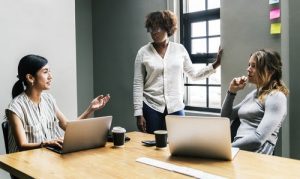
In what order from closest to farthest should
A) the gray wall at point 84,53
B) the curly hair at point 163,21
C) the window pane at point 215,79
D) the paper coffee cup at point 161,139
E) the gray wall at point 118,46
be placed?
the paper coffee cup at point 161,139
the curly hair at point 163,21
the window pane at point 215,79
the gray wall at point 118,46
the gray wall at point 84,53

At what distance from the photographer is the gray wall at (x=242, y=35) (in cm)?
255

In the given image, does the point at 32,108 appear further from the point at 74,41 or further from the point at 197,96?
the point at 197,96

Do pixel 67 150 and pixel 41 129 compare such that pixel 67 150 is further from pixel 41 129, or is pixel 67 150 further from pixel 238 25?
pixel 238 25

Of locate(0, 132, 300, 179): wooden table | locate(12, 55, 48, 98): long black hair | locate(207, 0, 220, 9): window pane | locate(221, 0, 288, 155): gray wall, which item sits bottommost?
locate(0, 132, 300, 179): wooden table

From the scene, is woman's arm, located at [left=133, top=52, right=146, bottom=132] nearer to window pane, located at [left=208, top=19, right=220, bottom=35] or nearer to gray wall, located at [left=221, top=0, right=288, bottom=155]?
gray wall, located at [left=221, top=0, right=288, bottom=155]

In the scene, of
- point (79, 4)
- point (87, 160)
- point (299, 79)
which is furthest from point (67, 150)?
point (79, 4)

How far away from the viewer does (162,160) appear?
1.52 meters

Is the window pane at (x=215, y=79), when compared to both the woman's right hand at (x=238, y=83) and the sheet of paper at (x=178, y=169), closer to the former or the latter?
the woman's right hand at (x=238, y=83)

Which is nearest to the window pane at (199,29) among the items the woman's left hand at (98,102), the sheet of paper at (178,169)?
the woman's left hand at (98,102)

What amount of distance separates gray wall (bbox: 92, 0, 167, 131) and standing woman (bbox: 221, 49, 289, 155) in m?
1.79

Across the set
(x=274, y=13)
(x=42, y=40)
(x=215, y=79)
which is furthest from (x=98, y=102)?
(x=215, y=79)

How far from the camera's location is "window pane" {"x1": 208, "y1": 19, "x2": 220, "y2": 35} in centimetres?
336

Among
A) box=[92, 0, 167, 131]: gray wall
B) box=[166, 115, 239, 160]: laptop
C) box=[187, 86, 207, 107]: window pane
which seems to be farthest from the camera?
box=[92, 0, 167, 131]: gray wall

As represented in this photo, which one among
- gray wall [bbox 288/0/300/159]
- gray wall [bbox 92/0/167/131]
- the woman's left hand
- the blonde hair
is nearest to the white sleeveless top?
the woman's left hand
